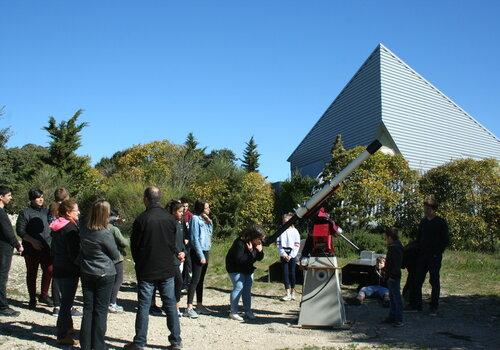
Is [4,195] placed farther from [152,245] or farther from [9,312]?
[152,245]

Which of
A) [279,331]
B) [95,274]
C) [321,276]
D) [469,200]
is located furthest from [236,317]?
[469,200]

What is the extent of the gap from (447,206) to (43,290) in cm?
1517

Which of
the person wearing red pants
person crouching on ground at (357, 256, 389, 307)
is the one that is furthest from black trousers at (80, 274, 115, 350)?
person crouching on ground at (357, 256, 389, 307)

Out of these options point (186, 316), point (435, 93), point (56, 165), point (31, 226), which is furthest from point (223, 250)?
point (56, 165)

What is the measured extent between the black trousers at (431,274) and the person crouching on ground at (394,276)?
4.29ft

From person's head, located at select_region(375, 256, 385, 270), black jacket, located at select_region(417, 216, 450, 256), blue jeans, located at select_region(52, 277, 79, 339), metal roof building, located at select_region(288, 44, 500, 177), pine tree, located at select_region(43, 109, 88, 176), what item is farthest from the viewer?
pine tree, located at select_region(43, 109, 88, 176)

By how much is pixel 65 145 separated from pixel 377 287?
31152mm

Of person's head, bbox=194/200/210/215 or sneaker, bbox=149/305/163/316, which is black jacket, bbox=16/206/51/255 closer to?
sneaker, bbox=149/305/163/316

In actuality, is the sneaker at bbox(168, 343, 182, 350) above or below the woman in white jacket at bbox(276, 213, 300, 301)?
below

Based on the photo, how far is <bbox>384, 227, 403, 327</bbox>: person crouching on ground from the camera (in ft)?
26.2

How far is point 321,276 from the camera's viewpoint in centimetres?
794

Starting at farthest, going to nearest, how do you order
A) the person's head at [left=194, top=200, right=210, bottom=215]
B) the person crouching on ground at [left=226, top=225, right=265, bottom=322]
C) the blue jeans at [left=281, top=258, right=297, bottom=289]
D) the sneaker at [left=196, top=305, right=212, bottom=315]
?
the blue jeans at [left=281, top=258, right=297, bottom=289] < the sneaker at [left=196, top=305, right=212, bottom=315] < the person's head at [left=194, top=200, right=210, bottom=215] < the person crouching on ground at [left=226, top=225, right=265, bottom=322]

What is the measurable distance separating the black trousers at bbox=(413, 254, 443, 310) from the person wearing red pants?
6.18 m

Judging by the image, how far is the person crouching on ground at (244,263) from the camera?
8352mm
